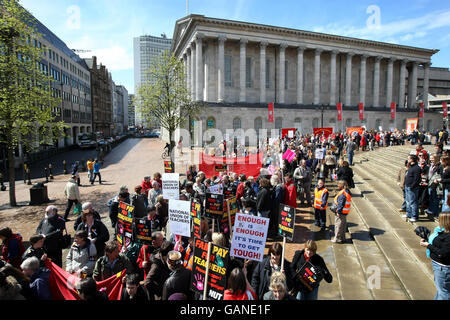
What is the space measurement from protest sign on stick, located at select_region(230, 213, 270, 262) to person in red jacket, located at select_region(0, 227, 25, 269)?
4.61m

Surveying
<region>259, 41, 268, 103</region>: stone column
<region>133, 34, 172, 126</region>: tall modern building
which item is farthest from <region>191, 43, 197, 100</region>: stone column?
<region>133, 34, 172, 126</region>: tall modern building

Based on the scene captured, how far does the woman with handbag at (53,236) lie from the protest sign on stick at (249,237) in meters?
4.13

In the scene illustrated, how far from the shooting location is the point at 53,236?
6426 mm

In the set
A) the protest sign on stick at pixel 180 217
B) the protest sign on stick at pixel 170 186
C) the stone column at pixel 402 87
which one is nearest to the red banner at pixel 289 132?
the protest sign on stick at pixel 170 186

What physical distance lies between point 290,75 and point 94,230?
54.7 meters

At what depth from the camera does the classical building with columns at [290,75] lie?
48.0 metres

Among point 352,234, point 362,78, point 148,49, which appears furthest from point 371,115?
point 148,49

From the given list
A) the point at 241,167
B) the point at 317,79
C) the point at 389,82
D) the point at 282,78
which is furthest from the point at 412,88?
the point at 241,167

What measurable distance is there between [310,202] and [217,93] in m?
40.1

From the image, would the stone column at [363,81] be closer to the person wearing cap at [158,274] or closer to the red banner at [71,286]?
the person wearing cap at [158,274]

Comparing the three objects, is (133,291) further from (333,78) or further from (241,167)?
(333,78)

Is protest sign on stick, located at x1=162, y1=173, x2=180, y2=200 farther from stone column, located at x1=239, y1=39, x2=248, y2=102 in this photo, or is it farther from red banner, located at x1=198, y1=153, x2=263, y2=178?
stone column, located at x1=239, y1=39, x2=248, y2=102

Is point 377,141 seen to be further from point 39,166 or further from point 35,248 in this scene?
point 39,166
